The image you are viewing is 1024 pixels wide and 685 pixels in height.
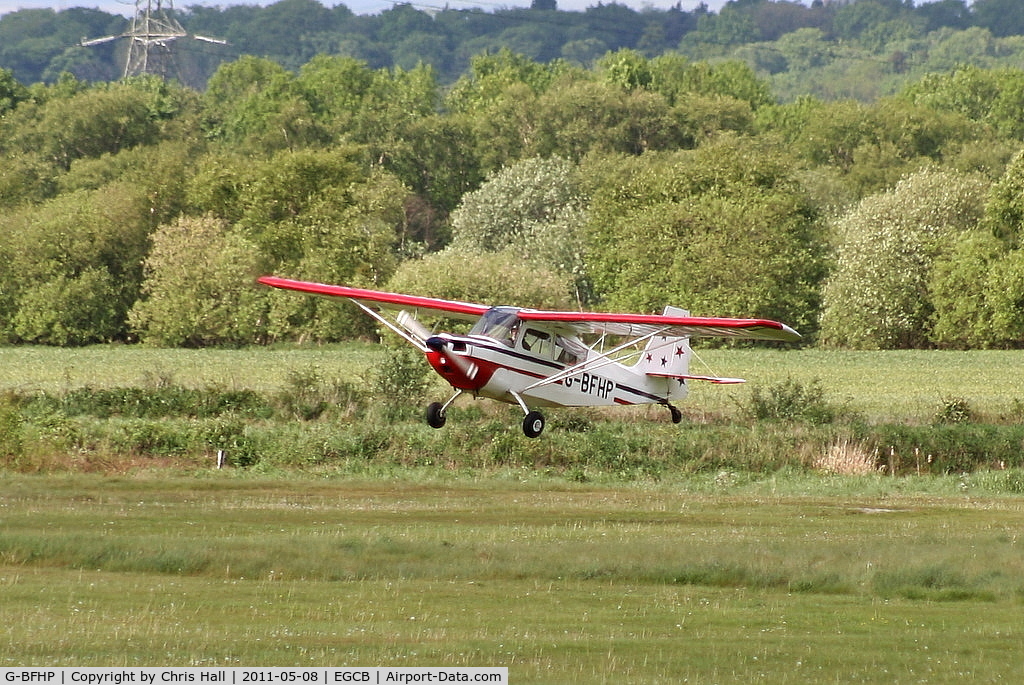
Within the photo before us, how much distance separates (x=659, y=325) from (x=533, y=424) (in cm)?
311

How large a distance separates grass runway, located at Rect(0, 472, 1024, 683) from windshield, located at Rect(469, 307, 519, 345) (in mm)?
3304

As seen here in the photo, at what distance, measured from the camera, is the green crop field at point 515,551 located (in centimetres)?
1706

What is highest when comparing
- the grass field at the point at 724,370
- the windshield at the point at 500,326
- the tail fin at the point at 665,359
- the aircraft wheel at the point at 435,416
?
the windshield at the point at 500,326

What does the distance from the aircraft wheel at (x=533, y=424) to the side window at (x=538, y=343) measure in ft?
3.99

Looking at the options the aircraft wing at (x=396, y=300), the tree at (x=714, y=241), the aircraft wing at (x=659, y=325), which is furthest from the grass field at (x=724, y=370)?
the aircraft wing at (x=659, y=325)

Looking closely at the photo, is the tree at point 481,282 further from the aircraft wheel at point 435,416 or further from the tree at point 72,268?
the aircraft wheel at point 435,416

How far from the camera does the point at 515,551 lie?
24.5 metres

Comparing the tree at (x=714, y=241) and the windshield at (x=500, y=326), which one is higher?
the windshield at (x=500, y=326)

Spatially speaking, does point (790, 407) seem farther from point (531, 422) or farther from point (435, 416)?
point (435, 416)

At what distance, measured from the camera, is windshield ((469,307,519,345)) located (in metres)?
→ 31.6

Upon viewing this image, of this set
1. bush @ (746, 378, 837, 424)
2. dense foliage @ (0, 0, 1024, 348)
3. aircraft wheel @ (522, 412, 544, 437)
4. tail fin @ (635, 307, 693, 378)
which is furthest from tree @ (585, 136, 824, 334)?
aircraft wheel @ (522, 412, 544, 437)

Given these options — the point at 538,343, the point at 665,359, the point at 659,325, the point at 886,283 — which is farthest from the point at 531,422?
the point at 886,283

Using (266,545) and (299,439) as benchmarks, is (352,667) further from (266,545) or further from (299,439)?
(299,439)

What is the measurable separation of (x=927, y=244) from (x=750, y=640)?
2616 inches
